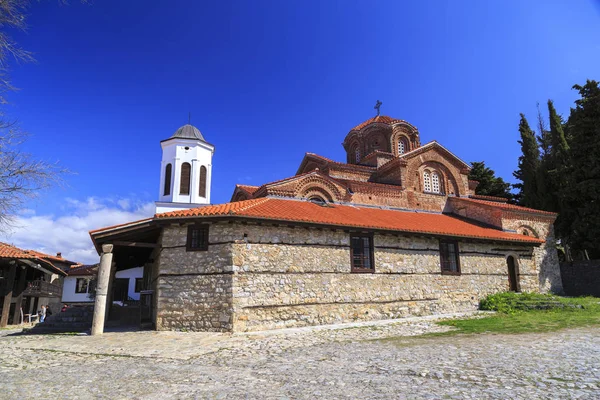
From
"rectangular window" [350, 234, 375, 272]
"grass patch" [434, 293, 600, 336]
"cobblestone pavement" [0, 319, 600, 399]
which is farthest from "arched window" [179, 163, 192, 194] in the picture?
"grass patch" [434, 293, 600, 336]

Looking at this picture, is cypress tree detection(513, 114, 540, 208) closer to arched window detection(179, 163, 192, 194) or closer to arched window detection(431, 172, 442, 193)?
arched window detection(431, 172, 442, 193)

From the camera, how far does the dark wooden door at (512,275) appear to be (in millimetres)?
16609

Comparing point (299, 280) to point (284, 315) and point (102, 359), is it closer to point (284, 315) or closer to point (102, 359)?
point (284, 315)

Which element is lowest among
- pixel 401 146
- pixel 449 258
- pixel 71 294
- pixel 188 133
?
pixel 71 294

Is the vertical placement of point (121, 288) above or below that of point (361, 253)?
below

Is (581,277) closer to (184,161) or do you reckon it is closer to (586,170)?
(586,170)

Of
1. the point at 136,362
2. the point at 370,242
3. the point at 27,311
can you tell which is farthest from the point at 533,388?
the point at 27,311

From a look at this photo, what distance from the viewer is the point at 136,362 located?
23.4 ft

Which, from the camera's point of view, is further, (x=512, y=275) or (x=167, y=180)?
(x=167, y=180)

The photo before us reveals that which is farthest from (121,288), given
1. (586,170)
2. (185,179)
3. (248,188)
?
(586,170)

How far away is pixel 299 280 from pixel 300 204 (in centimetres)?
411

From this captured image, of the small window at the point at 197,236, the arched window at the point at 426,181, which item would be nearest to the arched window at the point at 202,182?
the small window at the point at 197,236

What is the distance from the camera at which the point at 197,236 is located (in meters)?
11.7

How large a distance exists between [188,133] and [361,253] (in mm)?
17712
